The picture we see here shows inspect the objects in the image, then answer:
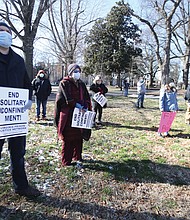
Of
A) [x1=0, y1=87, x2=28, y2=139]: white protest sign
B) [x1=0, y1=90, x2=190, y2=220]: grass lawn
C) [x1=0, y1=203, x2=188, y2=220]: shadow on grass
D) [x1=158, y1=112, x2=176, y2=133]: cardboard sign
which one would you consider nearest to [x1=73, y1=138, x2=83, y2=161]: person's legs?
[x1=0, y1=90, x2=190, y2=220]: grass lawn

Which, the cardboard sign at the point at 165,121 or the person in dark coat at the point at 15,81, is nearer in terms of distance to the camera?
the person in dark coat at the point at 15,81

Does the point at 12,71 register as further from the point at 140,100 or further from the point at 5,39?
the point at 140,100

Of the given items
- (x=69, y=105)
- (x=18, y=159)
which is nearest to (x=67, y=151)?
(x=69, y=105)

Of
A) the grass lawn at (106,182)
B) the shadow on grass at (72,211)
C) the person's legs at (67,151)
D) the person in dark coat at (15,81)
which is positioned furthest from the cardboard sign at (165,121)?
the person in dark coat at (15,81)

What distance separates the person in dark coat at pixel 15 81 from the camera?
2854 mm

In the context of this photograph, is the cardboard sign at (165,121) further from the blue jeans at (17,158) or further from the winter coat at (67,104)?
the blue jeans at (17,158)

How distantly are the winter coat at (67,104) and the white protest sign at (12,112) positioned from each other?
1093 millimetres

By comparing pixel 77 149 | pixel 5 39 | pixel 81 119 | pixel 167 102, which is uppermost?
pixel 5 39

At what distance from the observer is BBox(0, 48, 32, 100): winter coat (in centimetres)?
285

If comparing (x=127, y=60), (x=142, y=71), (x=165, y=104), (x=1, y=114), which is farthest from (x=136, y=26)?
(x=1, y=114)

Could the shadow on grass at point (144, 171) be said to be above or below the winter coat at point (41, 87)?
below

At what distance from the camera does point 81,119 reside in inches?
169

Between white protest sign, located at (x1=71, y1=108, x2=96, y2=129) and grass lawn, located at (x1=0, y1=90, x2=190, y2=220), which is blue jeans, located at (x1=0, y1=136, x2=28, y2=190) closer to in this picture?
grass lawn, located at (x1=0, y1=90, x2=190, y2=220)

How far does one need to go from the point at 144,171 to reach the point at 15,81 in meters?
2.95
